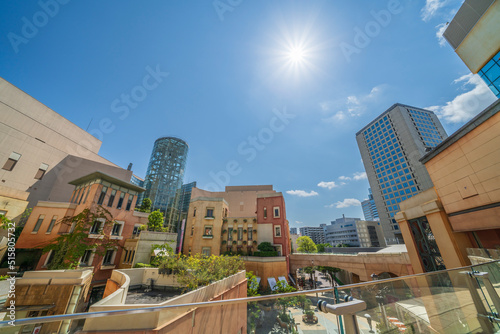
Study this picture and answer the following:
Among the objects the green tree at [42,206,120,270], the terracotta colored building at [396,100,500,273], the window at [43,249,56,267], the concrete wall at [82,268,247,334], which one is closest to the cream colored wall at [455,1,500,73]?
the terracotta colored building at [396,100,500,273]

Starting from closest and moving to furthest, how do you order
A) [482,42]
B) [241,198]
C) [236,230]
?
1. [482,42]
2. [236,230]
3. [241,198]

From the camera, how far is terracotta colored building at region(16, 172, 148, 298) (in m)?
16.7

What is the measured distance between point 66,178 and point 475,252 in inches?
1689

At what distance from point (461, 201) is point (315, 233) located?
448 ft

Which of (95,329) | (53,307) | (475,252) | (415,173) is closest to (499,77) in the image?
(475,252)

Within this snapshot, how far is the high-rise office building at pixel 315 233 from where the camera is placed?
418 ft

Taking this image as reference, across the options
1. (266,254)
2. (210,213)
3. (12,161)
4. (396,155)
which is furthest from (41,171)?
(396,155)

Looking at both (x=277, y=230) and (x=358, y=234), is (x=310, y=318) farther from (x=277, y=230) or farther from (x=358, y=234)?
(x=358, y=234)

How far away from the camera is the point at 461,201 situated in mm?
9859

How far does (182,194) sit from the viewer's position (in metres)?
59.6

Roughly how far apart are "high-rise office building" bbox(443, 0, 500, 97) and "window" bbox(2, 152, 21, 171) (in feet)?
156

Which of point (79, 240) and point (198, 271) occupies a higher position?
point (79, 240)

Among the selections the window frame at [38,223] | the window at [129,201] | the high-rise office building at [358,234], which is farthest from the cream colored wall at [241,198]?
the high-rise office building at [358,234]

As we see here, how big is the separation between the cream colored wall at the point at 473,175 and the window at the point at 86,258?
90.6 ft
